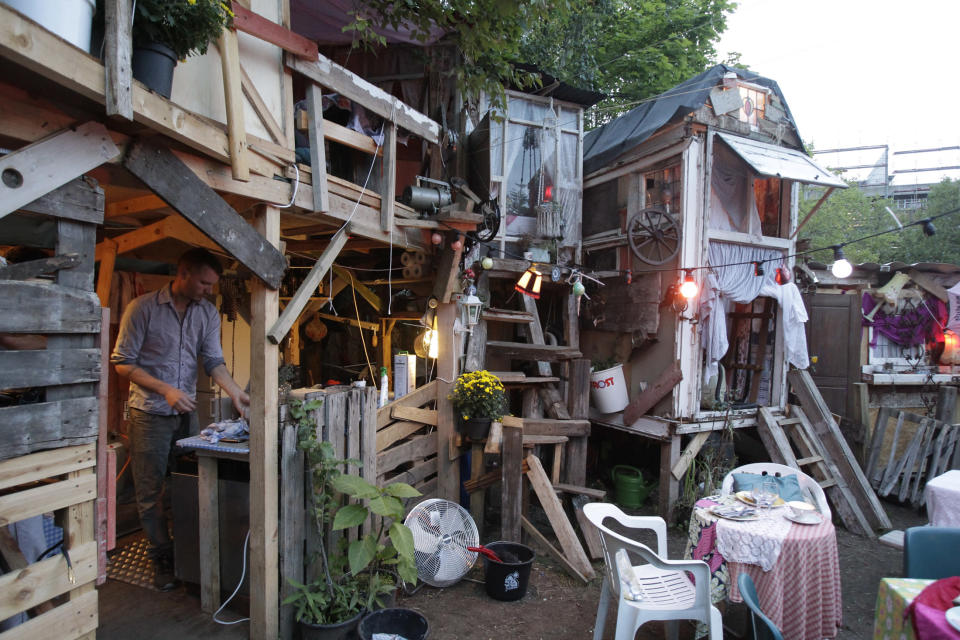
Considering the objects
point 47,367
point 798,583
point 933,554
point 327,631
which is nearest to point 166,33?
point 47,367

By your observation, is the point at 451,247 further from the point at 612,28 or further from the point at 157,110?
the point at 612,28

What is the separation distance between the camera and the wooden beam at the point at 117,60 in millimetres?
2578

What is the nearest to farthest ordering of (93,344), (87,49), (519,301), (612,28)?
(87,49) < (93,344) < (519,301) < (612,28)

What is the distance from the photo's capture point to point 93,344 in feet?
9.27

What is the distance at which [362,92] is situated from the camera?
4797mm

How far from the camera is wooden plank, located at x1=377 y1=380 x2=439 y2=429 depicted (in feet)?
18.8

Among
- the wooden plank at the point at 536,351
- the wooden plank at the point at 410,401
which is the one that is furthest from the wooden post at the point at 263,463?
the wooden plank at the point at 536,351

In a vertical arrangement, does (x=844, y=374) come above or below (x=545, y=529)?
above

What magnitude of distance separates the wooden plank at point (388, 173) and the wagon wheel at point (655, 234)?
442cm

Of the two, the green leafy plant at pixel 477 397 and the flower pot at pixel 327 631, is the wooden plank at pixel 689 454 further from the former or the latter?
the flower pot at pixel 327 631

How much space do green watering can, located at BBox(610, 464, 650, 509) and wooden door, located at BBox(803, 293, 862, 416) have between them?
14.4 feet

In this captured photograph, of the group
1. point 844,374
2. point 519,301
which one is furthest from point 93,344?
point 844,374

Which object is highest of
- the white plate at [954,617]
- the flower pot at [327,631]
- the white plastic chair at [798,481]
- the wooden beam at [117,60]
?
the wooden beam at [117,60]

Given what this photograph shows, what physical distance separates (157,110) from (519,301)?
6.35m
